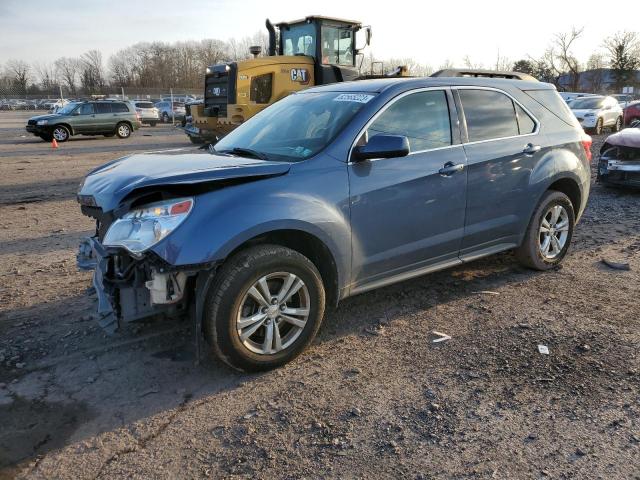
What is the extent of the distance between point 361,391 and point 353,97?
2237mm

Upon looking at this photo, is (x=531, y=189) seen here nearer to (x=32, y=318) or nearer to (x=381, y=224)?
(x=381, y=224)

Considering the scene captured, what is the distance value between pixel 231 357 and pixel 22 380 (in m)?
1.40

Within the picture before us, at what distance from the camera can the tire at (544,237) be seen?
16.5ft

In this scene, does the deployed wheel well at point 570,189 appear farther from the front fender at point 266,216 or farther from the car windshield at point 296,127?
the front fender at point 266,216

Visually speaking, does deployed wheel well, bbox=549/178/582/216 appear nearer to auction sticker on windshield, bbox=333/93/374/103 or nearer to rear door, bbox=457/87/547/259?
rear door, bbox=457/87/547/259

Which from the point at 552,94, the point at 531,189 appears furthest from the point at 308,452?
the point at 552,94

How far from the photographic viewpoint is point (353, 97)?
4102 mm

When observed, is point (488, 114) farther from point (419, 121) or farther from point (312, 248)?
point (312, 248)

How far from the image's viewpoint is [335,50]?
12.6m

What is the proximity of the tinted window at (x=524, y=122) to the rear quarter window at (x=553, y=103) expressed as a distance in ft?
0.88

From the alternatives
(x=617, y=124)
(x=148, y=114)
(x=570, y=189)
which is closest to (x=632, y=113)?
(x=617, y=124)

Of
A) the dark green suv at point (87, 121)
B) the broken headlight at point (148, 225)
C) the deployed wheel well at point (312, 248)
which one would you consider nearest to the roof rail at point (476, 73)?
the deployed wheel well at point (312, 248)

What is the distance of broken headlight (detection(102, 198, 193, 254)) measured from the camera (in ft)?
10.1

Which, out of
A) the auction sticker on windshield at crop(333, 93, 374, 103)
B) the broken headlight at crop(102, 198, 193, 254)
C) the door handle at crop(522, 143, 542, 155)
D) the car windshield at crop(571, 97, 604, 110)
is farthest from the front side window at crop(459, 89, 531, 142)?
the car windshield at crop(571, 97, 604, 110)
